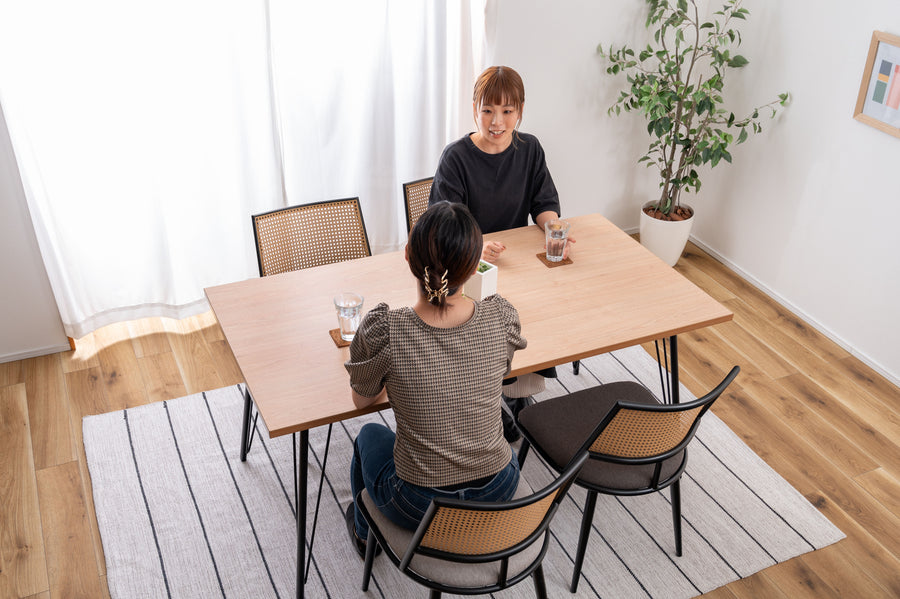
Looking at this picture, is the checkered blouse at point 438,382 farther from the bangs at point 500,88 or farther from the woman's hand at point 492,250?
the bangs at point 500,88

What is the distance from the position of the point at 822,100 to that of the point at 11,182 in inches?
141

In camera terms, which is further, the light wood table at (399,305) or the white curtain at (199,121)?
the white curtain at (199,121)

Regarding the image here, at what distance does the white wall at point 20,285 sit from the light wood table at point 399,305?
126cm

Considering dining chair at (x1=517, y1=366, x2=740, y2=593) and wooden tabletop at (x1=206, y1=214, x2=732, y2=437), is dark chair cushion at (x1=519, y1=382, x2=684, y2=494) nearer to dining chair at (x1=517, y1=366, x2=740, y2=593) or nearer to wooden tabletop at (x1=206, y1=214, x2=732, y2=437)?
dining chair at (x1=517, y1=366, x2=740, y2=593)

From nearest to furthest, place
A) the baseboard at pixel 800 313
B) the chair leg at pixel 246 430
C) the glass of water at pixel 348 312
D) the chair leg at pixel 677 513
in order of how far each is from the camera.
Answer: the glass of water at pixel 348 312
the chair leg at pixel 677 513
the chair leg at pixel 246 430
the baseboard at pixel 800 313

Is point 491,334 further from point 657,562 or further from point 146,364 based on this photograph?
point 146,364

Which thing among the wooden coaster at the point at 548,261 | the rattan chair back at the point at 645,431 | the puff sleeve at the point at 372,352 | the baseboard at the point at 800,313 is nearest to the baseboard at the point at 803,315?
the baseboard at the point at 800,313

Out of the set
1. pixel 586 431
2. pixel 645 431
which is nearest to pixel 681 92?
pixel 586 431

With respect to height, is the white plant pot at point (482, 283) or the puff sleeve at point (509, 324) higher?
the puff sleeve at point (509, 324)

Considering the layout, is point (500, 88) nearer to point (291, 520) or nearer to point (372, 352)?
point (372, 352)

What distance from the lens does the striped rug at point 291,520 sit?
2498mm

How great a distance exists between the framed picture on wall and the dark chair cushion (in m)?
1.77

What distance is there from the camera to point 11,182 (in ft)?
10.3

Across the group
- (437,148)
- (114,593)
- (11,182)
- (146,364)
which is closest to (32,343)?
(146,364)
